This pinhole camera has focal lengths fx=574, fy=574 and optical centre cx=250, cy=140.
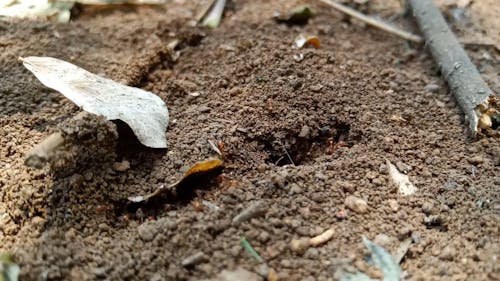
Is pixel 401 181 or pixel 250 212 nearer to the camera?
pixel 250 212

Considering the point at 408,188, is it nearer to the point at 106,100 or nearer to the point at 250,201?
the point at 250,201

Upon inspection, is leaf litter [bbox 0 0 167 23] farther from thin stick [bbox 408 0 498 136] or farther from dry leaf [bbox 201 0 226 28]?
thin stick [bbox 408 0 498 136]

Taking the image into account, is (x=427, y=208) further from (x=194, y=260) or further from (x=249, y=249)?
(x=194, y=260)

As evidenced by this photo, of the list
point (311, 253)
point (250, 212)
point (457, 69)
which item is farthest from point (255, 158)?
point (457, 69)

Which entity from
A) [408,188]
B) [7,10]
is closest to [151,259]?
[408,188]

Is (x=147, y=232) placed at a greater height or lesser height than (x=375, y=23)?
lesser
